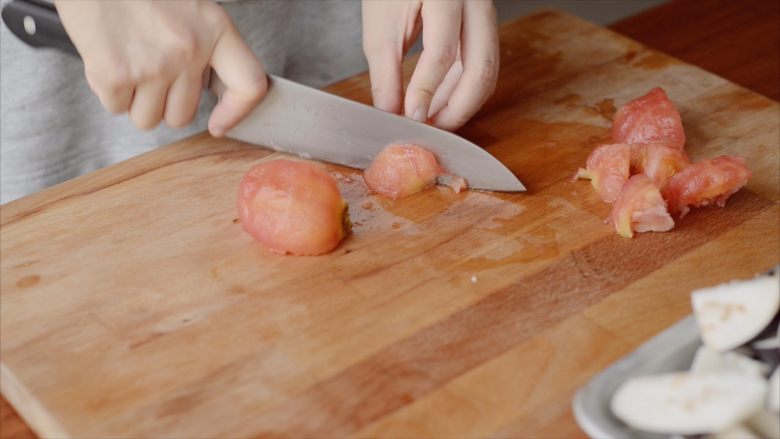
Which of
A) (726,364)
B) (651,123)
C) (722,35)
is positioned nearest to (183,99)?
(651,123)

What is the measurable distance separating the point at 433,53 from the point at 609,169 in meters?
0.37

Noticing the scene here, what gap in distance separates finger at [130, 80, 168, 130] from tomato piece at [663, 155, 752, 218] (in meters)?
0.84

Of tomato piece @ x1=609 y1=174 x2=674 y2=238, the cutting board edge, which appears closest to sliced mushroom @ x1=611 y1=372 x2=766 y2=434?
tomato piece @ x1=609 y1=174 x2=674 y2=238

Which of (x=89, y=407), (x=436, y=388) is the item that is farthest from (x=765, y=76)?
(x=89, y=407)

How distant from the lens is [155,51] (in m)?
1.54

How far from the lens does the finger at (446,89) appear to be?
1867 mm

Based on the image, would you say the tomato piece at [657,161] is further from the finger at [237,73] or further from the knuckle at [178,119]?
the knuckle at [178,119]

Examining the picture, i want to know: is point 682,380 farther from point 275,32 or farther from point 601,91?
point 275,32

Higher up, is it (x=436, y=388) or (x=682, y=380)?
(x=682, y=380)

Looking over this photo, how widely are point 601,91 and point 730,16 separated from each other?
102cm

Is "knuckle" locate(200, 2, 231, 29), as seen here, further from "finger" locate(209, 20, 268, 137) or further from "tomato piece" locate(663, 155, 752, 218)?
"tomato piece" locate(663, 155, 752, 218)

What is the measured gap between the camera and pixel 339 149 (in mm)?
1751

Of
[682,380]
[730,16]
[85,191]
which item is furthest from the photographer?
[730,16]

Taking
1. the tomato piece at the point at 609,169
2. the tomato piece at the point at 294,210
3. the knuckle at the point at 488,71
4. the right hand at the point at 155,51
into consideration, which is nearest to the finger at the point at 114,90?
the right hand at the point at 155,51
